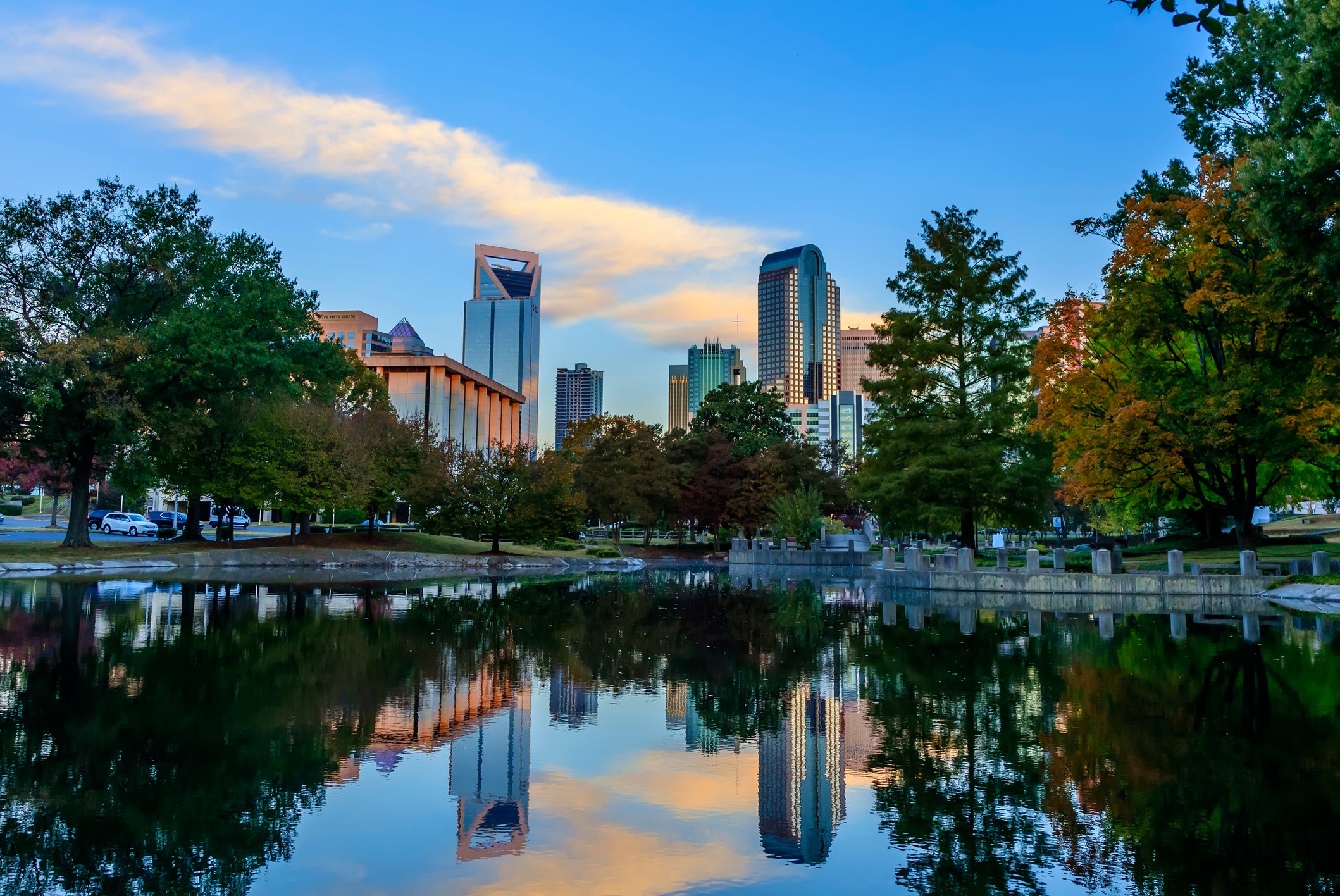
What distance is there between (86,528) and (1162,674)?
41780mm

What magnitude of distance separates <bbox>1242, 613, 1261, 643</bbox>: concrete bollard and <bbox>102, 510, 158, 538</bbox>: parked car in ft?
199

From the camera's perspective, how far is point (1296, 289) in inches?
900

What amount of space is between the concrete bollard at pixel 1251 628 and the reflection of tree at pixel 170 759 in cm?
1489

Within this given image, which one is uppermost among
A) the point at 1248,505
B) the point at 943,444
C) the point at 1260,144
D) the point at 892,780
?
the point at 1260,144

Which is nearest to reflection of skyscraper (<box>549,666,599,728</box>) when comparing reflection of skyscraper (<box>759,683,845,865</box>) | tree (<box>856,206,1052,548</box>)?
reflection of skyscraper (<box>759,683,845,865</box>)

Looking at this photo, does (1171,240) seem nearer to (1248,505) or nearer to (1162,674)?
(1248,505)

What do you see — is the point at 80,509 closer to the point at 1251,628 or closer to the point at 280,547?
the point at 280,547

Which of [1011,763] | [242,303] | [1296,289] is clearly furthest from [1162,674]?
[242,303]

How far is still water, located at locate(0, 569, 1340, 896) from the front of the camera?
607 cm

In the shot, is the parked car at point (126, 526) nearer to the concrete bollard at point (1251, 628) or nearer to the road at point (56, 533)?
the road at point (56, 533)

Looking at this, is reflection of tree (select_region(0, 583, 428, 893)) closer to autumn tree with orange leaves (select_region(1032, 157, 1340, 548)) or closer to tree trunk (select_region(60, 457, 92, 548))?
autumn tree with orange leaves (select_region(1032, 157, 1340, 548))

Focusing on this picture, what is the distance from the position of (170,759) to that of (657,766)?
4.09m

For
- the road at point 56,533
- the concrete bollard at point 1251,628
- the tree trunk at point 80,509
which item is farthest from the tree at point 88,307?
the concrete bollard at point 1251,628

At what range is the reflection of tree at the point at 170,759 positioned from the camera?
235 inches
